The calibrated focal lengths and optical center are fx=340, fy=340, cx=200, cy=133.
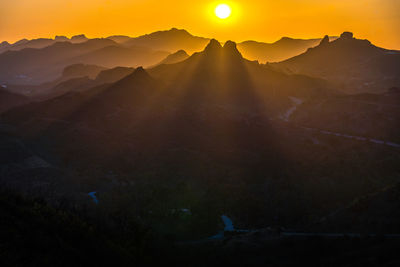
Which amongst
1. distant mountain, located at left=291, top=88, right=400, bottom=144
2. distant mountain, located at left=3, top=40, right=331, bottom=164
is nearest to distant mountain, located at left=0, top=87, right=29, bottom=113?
distant mountain, located at left=3, top=40, right=331, bottom=164

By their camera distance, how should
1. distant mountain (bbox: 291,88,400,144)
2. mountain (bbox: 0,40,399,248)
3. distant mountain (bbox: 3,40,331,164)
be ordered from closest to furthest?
mountain (bbox: 0,40,399,248), distant mountain (bbox: 3,40,331,164), distant mountain (bbox: 291,88,400,144)

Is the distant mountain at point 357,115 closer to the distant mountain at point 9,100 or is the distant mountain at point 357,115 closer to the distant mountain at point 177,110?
the distant mountain at point 177,110

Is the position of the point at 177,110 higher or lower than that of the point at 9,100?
lower

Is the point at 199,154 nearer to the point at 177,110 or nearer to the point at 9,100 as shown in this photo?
the point at 177,110

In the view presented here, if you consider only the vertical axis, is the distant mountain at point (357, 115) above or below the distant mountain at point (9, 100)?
below

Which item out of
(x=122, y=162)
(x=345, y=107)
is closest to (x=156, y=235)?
(x=122, y=162)

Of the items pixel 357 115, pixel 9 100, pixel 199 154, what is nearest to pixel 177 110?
pixel 199 154

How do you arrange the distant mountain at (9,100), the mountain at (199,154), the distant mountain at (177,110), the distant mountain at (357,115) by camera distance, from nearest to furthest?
1. the mountain at (199,154)
2. the distant mountain at (177,110)
3. the distant mountain at (357,115)
4. the distant mountain at (9,100)

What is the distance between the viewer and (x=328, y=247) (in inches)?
1921

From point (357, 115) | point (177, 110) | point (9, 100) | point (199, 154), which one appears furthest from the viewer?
point (9, 100)

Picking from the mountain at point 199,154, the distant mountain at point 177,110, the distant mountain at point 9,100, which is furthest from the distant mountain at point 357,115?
the distant mountain at point 9,100

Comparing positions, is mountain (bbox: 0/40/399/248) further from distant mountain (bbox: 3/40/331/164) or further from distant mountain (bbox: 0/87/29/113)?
distant mountain (bbox: 0/87/29/113)

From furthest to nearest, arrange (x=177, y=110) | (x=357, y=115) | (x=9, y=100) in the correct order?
1. (x=9, y=100)
2. (x=177, y=110)
3. (x=357, y=115)

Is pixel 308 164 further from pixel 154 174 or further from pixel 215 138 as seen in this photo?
pixel 154 174
